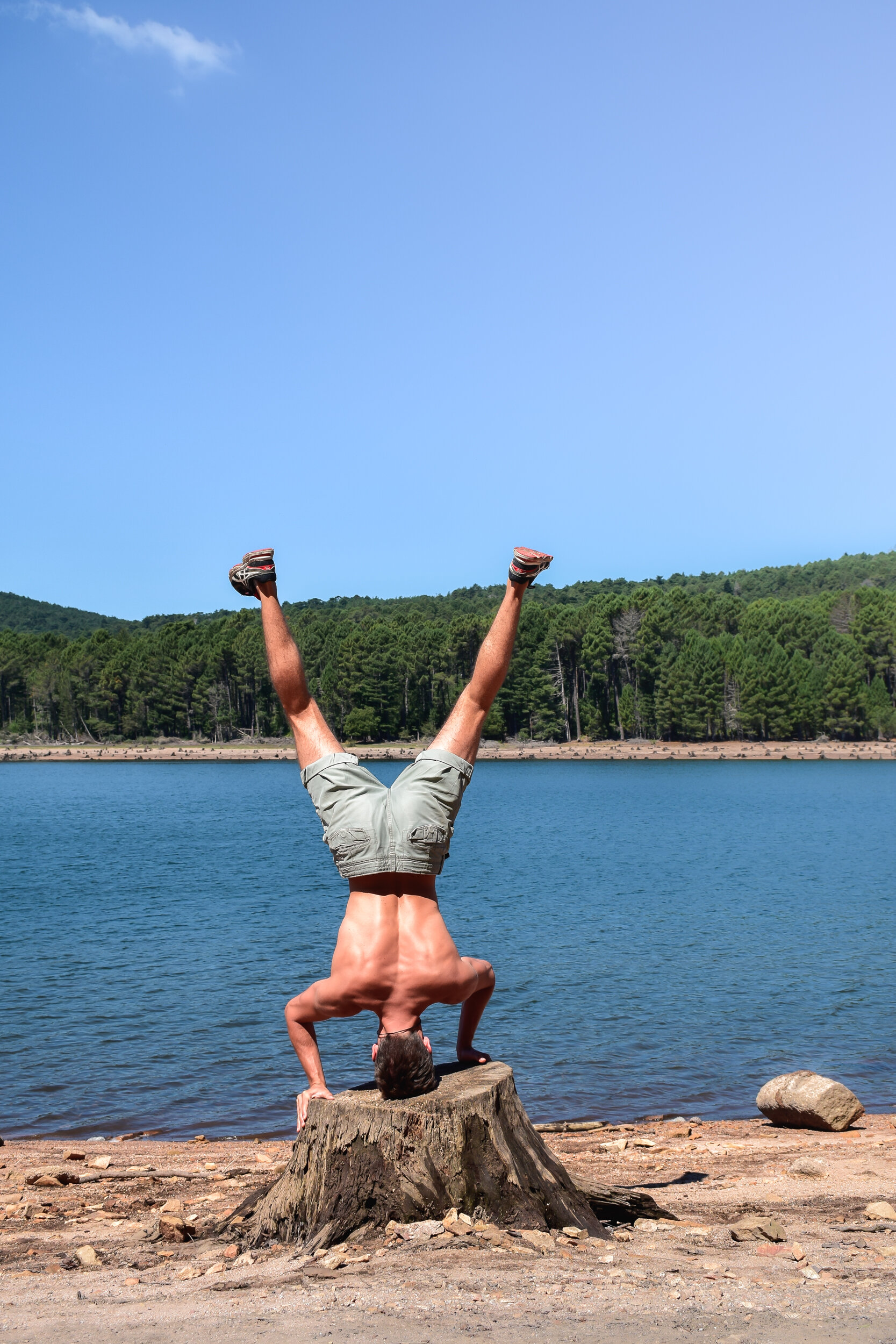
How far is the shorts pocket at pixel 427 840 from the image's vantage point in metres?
6.07

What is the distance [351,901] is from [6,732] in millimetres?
167091

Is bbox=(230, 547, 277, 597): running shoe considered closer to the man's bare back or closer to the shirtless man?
the shirtless man

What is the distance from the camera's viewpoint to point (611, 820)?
214ft

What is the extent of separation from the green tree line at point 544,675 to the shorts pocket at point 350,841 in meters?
116

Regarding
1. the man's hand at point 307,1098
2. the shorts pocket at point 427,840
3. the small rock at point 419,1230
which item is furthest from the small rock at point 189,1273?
the shorts pocket at point 427,840

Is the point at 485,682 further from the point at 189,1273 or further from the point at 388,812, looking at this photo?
the point at 189,1273

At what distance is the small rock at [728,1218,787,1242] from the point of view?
6.18 metres

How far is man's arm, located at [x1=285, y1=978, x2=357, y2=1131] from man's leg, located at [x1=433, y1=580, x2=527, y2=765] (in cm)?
146

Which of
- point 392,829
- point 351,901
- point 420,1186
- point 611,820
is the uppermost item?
point 392,829

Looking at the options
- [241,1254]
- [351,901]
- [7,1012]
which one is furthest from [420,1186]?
[7,1012]

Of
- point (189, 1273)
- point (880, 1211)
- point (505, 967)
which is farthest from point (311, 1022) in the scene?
point (505, 967)

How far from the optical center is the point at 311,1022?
20.5 feet

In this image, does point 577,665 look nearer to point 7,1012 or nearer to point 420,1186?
point 7,1012

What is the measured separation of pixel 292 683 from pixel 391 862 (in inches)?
46.0
